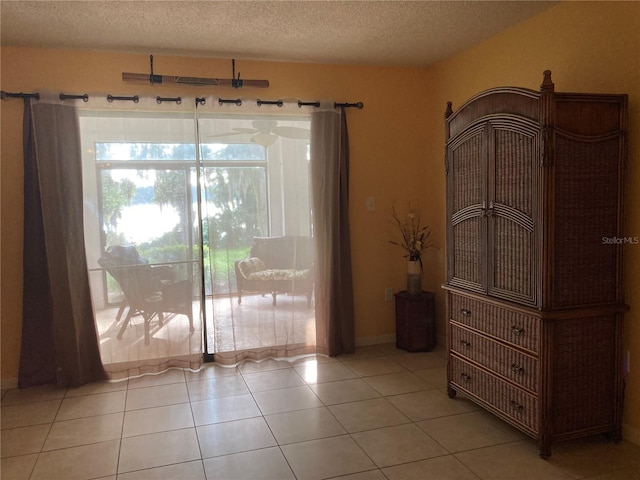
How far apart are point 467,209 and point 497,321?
2.21 feet

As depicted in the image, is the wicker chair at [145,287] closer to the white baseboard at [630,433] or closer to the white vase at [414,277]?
the white vase at [414,277]

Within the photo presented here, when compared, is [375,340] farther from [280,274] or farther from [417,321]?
[280,274]

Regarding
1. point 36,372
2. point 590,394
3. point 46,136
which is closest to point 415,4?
point 590,394

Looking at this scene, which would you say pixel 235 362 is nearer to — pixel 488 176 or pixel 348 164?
pixel 348 164

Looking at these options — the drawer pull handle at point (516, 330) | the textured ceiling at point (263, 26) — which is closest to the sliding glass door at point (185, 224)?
the textured ceiling at point (263, 26)

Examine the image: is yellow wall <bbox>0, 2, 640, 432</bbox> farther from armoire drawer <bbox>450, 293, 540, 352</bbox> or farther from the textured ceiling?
armoire drawer <bbox>450, 293, 540, 352</bbox>

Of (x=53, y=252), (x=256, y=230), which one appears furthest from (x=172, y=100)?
(x=53, y=252)

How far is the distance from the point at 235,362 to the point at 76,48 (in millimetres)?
2614

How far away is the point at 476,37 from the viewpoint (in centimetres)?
355

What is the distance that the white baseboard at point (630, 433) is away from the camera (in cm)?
258

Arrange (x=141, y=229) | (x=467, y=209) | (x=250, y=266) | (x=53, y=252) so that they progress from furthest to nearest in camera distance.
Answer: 1. (x=250, y=266)
2. (x=141, y=229)
3. (x=53, y=252)
4. (x=467, y=209)

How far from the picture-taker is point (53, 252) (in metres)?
3.51

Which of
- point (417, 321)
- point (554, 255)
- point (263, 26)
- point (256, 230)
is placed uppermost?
point (263, 26)

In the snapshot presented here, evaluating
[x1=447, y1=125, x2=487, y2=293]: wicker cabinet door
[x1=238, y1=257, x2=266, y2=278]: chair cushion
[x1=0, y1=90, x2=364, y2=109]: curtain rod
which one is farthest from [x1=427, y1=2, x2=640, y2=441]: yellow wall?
[x1=238, y1=257, x2=266, y2=278]: chair cushion
